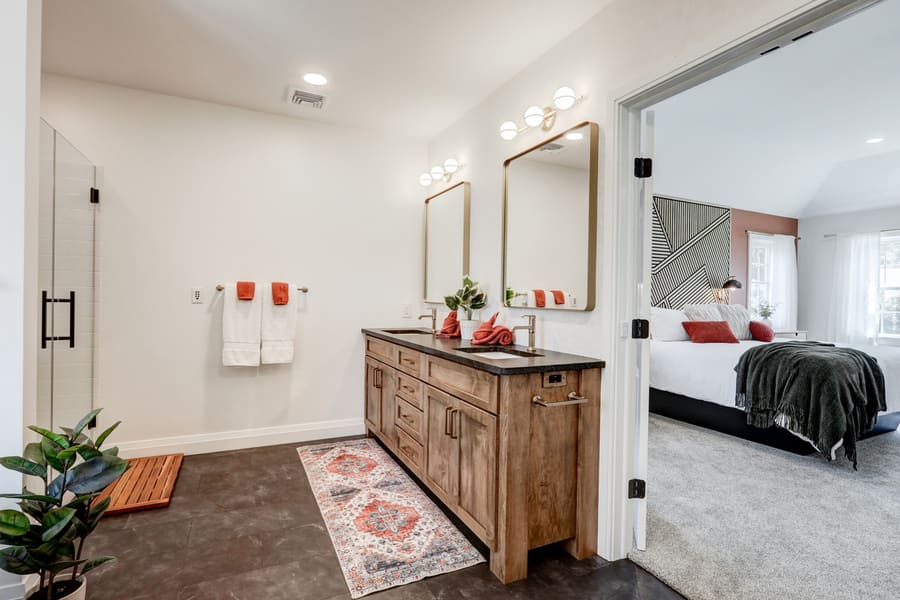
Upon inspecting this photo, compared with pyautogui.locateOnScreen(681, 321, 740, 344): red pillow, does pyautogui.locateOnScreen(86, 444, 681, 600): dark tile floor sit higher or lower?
lower

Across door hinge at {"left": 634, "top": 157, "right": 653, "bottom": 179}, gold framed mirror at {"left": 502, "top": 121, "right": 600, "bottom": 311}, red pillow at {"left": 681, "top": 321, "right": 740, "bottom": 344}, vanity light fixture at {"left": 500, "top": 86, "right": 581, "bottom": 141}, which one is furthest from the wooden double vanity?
red pillow at {"left": 681, "top": 321, "right": 740, "bottom": 344}

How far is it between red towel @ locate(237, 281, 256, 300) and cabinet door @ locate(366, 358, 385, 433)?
985mm

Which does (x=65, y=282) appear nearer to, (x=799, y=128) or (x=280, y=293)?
(x=280, y=293)

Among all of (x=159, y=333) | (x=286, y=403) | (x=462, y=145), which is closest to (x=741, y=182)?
(x=462, y=145)

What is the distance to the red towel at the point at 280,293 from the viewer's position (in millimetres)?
3248

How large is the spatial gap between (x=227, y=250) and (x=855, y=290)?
7.77m

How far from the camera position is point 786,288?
6586 millimetres

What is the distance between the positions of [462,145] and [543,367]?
2.10 m

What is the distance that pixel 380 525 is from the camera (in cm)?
219

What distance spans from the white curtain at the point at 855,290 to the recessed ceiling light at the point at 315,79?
7.21 metres

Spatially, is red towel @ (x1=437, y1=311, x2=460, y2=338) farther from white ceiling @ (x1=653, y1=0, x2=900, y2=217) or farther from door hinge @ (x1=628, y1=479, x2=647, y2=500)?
white ceiling @ (x1=653, y1=0, x2=900, y2=217)

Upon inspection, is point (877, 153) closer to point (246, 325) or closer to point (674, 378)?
point (674, 378)

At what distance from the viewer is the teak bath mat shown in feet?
7.66

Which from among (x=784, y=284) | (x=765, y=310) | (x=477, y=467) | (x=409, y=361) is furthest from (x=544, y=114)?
(x=784, y=284)
